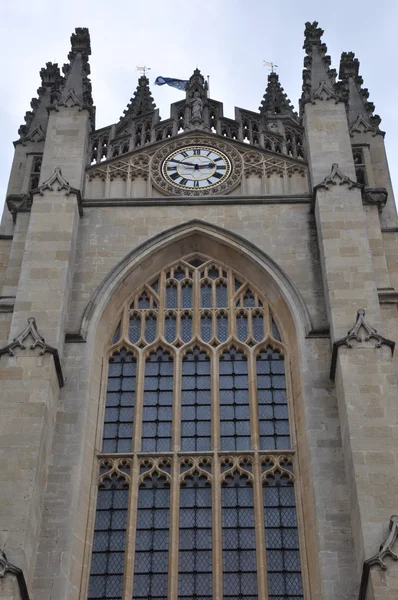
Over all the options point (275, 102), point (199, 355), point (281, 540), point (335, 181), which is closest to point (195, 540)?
point (281, 540)

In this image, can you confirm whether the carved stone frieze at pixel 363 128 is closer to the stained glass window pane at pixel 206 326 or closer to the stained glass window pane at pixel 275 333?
the stained glass window pane at pixel 275 333

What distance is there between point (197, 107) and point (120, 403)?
33.7ft

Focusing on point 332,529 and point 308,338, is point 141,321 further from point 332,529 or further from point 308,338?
point 332,529

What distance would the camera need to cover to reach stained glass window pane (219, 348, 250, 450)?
20.8m

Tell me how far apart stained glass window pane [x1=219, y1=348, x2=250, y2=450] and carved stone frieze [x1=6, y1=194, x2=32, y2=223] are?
262 inches

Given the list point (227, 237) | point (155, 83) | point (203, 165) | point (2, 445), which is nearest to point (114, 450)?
point (2, 445)

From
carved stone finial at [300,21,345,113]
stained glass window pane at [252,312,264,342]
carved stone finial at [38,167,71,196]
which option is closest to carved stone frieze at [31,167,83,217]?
carved stone finial at [38,167,71,196]

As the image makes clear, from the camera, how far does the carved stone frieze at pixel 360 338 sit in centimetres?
2027

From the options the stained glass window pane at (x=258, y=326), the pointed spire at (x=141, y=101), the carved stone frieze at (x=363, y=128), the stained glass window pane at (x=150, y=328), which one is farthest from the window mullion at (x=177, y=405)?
the pointed spire at (x=141, y=101)

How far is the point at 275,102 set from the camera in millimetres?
33344

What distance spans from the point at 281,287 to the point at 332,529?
6.40 meters

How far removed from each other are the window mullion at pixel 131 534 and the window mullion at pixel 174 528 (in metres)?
0.70

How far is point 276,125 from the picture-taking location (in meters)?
28.8

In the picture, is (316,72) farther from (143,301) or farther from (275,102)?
(143,301)
